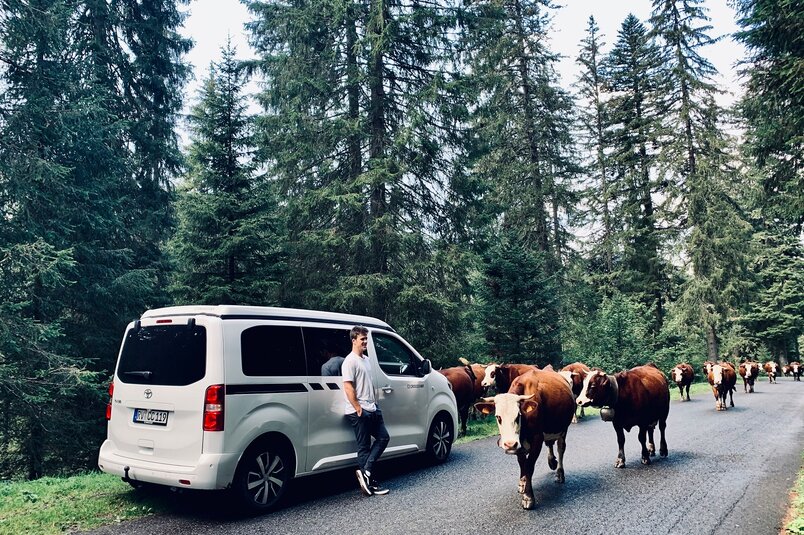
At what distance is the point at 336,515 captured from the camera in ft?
18.7

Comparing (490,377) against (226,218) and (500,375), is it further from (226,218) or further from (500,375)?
(226,218)

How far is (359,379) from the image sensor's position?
655cm

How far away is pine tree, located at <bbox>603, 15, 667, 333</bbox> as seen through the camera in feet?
105

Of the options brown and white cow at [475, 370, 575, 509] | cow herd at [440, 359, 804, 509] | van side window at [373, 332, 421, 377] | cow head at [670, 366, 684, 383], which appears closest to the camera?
brown and white cow at [475, 370, 575, 509]

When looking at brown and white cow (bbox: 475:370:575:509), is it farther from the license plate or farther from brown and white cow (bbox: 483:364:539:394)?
brown and white cow (bbox: 483:364:539:394)

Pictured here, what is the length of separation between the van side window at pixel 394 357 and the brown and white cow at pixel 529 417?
6.51 ft

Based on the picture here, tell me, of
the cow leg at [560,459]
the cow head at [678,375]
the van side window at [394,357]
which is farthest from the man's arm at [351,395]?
the cow head at [678,375]

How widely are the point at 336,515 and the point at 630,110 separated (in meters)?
35.5

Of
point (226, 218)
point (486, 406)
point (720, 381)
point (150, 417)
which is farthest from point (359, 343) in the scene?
point (720, 381)

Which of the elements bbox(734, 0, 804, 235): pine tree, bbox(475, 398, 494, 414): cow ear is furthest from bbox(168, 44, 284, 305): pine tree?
bbox(734, 0, 804, 235): pine tree

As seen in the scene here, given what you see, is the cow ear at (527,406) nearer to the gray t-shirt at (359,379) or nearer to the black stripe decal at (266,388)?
the gray t-shirt at (359,379)

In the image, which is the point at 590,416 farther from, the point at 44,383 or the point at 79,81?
the point at 79,81

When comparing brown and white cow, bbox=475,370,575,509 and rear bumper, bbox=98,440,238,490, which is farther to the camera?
brown and white cow, bbox=475,370,575,509

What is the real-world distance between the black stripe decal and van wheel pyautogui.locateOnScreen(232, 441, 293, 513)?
0.59m
